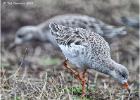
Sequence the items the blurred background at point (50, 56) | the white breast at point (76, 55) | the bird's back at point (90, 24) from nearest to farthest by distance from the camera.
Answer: the blurred background at point (50, 56), the white breast at point (76, 55), the bird's back at point (90, 24)

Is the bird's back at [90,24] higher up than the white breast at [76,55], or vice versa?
Answer: the bird's back at [90,24]

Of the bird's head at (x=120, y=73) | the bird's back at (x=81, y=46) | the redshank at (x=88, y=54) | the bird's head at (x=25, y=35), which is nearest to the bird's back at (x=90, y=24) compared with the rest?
the bird's head at (x=25, y=35)

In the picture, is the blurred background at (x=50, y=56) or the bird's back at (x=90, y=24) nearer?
the blurred background at (x=50, y=56)

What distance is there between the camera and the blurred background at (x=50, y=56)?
620 centimetres

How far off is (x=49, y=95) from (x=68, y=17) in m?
3.86

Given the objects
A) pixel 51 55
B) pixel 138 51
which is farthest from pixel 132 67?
pixel 51 55

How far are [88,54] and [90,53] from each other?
46 millimetres

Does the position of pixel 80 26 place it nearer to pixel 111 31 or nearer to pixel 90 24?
pixel 90 24

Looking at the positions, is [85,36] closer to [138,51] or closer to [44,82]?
[44,82]

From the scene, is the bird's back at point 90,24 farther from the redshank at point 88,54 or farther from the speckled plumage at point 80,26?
the redshank at point 88,54

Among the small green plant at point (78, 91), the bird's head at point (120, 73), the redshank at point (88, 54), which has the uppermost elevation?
the redshank at point (88, 54)

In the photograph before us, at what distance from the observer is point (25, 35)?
11203 millimetres

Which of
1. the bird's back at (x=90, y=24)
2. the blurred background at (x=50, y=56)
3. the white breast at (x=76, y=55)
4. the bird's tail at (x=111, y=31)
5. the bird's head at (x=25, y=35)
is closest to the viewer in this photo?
the blurred background at (x=50, y=56)

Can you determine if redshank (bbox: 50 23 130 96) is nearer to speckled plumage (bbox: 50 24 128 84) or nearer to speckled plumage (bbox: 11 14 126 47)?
speckled plumage (bbox: 50 24 128 84)
